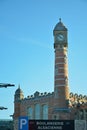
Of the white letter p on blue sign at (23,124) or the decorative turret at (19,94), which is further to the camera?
the decorative turret at (19,94)

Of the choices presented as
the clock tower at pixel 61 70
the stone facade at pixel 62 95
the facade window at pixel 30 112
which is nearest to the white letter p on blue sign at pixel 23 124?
the stone facade at pixel 62 95

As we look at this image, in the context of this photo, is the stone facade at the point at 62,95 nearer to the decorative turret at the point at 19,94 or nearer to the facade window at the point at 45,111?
the facade window at the point at 45,111

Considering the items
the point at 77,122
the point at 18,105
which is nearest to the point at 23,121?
the point at 77,122

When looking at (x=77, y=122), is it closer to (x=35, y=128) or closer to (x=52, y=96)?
(x=35, y=128)

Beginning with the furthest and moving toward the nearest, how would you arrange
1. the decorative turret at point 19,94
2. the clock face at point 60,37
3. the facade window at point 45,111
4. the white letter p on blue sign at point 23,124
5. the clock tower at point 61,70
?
the decorative turret at point 19,94
the facade window at point 45,111
the clock face at point 60,37
the clock tower at point 61,70
the white letter p on blue sign at point 23,124

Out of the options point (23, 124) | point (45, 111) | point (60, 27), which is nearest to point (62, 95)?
point (45, 111)

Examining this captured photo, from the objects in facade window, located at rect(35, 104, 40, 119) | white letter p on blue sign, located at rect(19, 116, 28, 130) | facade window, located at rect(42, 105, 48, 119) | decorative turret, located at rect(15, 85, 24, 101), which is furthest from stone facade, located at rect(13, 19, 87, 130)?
white letter p on blue sign, located at rect(19, 116, 28, 130)

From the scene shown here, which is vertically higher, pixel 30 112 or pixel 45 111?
pixel 30 112

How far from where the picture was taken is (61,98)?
84.2 metres

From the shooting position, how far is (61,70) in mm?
84438

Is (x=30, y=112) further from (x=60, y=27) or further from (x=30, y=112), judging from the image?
(x=60, y=27)

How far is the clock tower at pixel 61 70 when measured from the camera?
84.1 m

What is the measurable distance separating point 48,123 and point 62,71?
31.9 meters

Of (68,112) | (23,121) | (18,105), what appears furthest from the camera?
(18,105)
